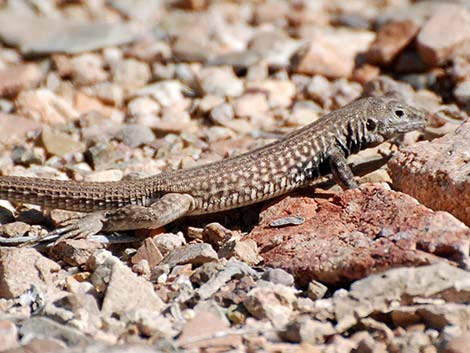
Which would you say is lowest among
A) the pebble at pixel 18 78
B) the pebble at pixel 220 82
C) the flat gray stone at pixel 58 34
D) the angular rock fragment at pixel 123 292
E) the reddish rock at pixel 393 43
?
the angular rock fragment at pixel 123 292

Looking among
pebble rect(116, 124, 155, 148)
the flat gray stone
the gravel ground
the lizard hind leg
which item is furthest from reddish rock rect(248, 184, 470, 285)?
the flat gray stone

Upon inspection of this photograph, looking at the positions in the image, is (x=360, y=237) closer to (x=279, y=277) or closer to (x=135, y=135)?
(x=279, y=277)

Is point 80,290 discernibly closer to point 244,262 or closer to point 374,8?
point 244,262

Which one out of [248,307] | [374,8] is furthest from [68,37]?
[248,307]

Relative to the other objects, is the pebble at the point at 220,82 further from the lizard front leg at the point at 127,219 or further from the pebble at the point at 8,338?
the pebble at the point at 8,338

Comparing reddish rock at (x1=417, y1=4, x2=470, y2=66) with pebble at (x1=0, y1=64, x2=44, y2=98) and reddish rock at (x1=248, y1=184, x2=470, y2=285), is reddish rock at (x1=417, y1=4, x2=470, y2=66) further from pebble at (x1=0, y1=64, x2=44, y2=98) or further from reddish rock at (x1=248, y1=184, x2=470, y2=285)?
pebble at (x1=0, y1=64, x2=44, y2=98)

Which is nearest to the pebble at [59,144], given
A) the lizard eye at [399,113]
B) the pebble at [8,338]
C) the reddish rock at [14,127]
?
the reddish rock at [14,127]

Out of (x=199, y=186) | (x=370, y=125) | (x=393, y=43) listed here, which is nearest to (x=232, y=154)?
(x=199, y=186)
